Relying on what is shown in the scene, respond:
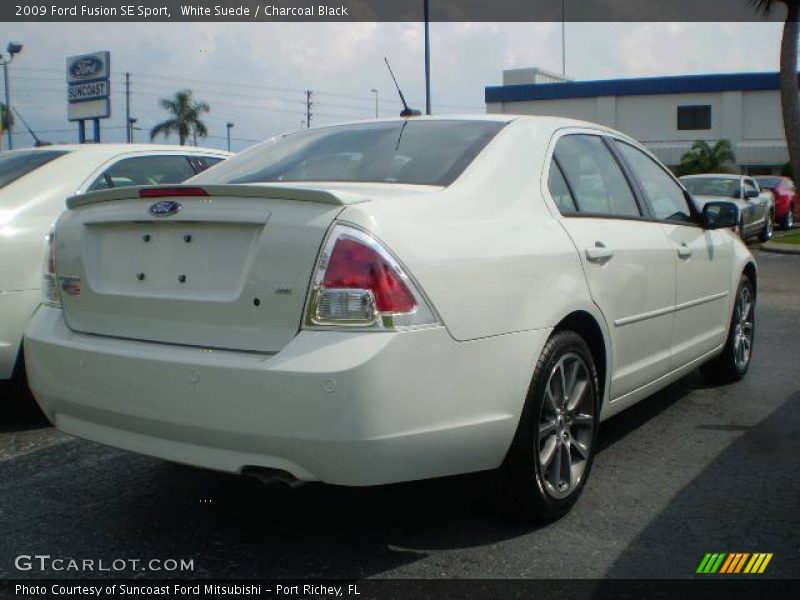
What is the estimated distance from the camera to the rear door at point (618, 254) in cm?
382

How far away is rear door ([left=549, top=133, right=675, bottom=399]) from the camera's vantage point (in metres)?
3.82

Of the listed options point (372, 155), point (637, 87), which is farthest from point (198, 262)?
point (637, 87)

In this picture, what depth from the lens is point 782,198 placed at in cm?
2269

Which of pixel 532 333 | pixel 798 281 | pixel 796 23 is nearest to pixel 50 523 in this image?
pixel 532 333

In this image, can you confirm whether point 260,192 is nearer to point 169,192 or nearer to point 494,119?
point 169,192

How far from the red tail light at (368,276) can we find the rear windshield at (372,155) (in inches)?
25.3

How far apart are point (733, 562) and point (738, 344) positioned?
2958mm

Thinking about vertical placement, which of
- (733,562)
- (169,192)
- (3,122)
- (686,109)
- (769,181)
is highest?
(686,109)

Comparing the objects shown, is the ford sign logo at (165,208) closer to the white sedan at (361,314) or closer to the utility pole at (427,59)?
the white sedan at (361,314)

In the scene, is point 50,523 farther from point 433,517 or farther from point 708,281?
point 708,281

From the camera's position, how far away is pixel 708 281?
5.07m

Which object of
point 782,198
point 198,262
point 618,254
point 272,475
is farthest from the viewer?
point 782,198

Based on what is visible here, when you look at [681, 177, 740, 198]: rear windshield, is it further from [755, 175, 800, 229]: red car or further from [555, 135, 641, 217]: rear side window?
[555, 135, 641, 217]: rear side window

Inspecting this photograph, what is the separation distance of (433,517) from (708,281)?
2376 mm
